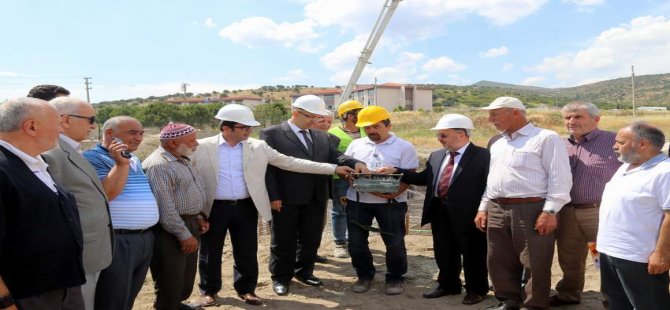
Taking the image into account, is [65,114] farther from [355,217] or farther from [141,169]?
[355,217]

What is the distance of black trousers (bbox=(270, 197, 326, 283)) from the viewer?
5.04 meters

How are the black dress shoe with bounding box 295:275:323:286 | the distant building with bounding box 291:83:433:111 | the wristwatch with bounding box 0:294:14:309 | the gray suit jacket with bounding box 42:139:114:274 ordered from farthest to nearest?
the distant building with bounding box 291:83:433:111, the black dress shoe with bounding box 295:275:323:286, the gray suit jacket with bounding box 42:139:114:274, the wristwatch with bounding box 0:294:14:309

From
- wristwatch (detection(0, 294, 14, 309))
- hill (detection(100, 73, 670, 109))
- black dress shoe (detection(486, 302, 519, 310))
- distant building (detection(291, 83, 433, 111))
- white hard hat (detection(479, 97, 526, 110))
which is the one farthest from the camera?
hill (detection(100, 73, 670, 109))

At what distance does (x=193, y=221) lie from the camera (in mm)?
4109

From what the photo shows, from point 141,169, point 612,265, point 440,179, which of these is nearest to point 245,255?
point 141,169

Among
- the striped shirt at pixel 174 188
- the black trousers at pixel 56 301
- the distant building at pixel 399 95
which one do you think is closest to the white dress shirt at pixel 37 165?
the black trousers at pixel 56 301

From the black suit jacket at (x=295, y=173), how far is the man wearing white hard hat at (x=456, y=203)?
34.1 inches

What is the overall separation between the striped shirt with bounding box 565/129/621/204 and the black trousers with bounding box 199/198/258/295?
3023 millimetres

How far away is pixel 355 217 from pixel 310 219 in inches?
19.5

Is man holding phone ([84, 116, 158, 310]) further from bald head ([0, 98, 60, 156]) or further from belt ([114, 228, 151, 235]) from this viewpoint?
bald head ([0, 98, 60, 156])

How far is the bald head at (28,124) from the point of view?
7.59 ft

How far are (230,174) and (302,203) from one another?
84 cm

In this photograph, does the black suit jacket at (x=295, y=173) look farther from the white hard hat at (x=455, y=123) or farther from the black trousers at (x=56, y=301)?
the black trousers at (x=56, y=301)

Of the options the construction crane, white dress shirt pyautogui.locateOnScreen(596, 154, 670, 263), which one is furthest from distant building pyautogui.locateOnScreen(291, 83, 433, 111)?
white dress shirt pyautogui.locateOnScreen(596, 154, 670, 263)
